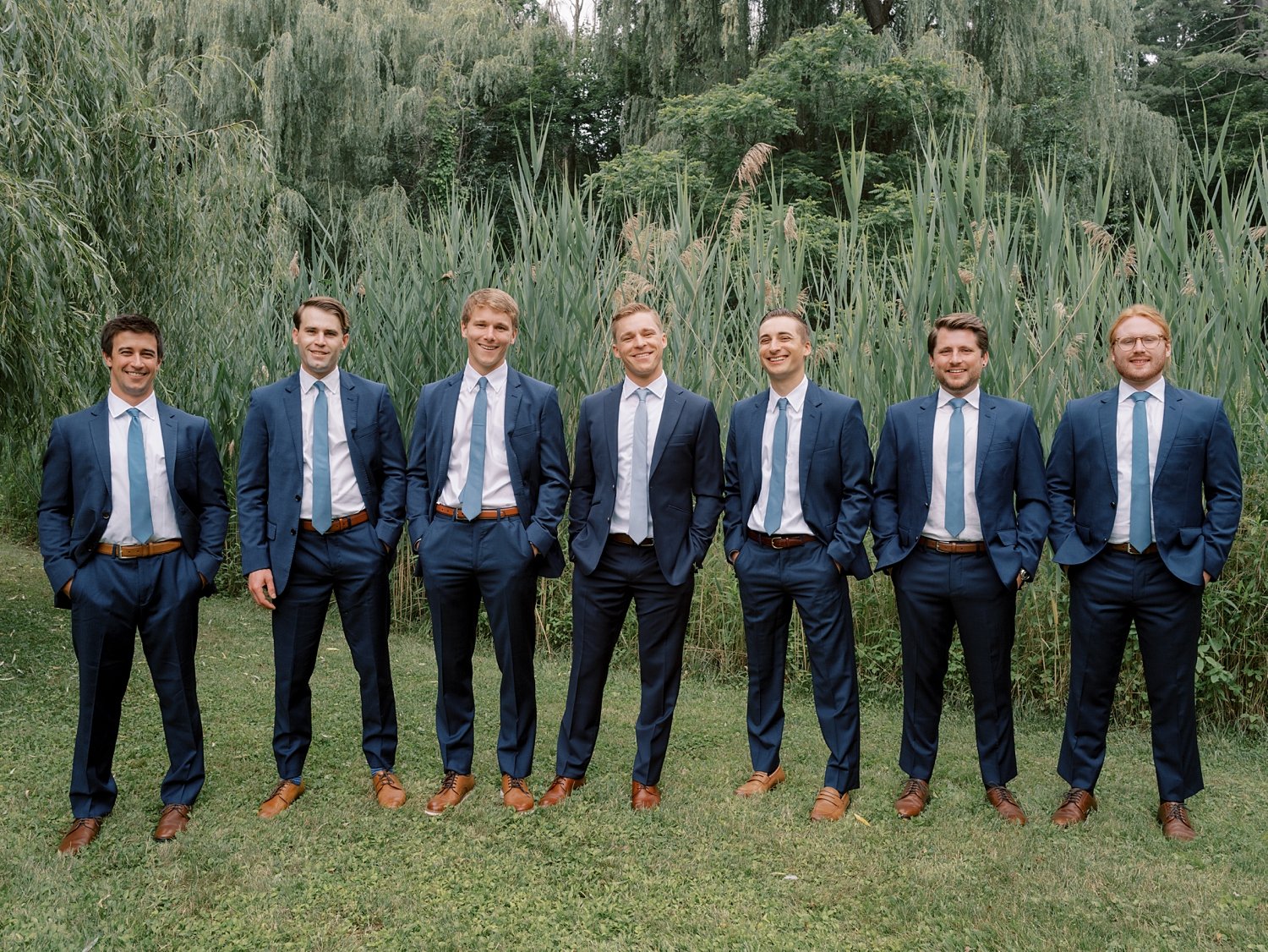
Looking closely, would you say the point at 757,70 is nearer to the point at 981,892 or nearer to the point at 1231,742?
the point at 1231,742

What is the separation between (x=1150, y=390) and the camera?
3.27 m

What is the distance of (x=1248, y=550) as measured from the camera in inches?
173

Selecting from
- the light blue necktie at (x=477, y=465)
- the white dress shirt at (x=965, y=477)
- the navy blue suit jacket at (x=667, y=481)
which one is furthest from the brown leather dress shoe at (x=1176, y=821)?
the light blue necktie at (x=477, y=465)

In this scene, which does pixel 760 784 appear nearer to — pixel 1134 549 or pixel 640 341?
pixel 1134 549

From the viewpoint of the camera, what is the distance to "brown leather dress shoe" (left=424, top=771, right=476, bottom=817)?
3.46 metres

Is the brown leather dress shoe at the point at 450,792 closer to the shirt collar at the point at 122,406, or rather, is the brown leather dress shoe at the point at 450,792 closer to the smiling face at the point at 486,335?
the smiling face at the point at 486,335

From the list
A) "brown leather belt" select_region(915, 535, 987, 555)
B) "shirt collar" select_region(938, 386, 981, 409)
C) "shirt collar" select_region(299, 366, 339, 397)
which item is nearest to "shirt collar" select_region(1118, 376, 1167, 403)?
"shirt collar" select_region(938, 386, 981, 409)

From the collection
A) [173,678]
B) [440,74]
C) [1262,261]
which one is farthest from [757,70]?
[173,678]

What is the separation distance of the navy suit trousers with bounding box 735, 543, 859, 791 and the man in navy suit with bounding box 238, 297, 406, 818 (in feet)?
4.10

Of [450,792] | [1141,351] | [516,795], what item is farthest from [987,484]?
[450,792]

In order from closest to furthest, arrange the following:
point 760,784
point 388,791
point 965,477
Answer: point 965,477, point 388,791, point 760,784

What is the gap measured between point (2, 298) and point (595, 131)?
12890mm

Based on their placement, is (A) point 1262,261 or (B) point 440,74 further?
(B) point 440,74

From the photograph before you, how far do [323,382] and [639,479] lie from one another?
43.6 inches
